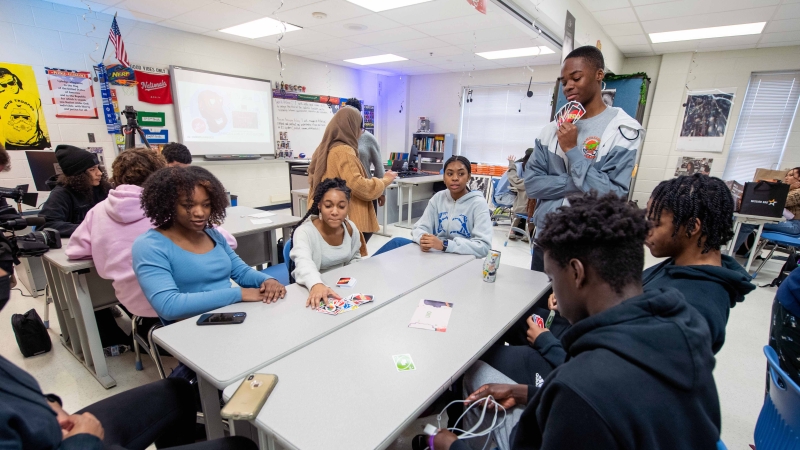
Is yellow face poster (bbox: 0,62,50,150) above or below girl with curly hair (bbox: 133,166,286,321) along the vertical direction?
above

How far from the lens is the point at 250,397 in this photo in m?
0.88

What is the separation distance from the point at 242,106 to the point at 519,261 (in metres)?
4.90

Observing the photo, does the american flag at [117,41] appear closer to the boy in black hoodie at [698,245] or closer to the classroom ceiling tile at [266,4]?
the classroom ceiling tile at [266,4]

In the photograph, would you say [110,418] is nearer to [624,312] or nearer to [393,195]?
[624,312]

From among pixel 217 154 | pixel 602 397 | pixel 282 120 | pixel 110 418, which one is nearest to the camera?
pixel 602 397

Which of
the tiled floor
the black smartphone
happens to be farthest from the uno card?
the tiled floor

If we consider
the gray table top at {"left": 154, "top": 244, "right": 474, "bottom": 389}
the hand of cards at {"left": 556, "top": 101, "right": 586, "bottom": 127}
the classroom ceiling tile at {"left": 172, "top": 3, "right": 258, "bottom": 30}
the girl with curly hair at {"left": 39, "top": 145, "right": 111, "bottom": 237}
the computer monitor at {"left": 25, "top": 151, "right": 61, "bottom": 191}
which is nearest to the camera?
the gray table top at {"left": 154, "top": 244, "right": 474, "bottom": 389}

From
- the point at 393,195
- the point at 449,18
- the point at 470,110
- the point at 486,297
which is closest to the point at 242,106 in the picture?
the point at 393,195

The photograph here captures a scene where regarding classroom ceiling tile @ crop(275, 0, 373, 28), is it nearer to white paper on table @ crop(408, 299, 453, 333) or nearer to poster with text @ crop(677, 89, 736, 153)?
white paper on table @ crop(408, 299, 453, 333)

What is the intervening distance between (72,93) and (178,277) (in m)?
4.40

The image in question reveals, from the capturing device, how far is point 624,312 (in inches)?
25.3

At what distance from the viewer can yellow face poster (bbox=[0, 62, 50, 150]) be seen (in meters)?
3.69

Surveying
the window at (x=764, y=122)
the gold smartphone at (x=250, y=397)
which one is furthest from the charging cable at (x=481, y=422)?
the window at (x=764, y=122)

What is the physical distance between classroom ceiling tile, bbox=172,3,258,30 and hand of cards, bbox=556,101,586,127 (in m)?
3.83
